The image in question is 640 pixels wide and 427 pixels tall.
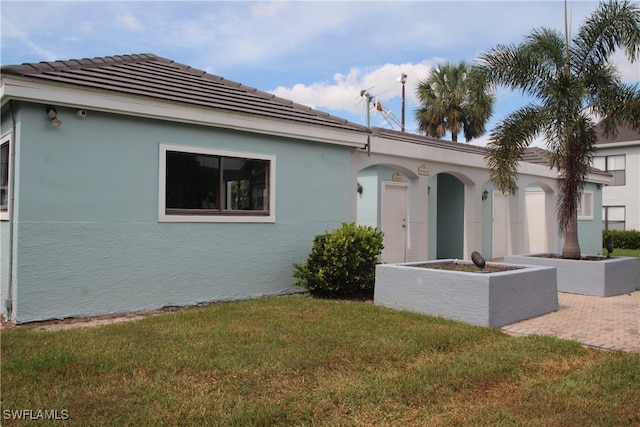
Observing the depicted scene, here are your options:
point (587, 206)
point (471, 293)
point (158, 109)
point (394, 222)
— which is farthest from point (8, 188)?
point (587, 206)

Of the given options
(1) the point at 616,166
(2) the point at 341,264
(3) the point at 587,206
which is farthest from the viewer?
(1) the point at 616,166

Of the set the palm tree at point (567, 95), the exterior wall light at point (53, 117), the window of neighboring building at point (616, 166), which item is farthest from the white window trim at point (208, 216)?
the window of neighboring building at point (616, 166)

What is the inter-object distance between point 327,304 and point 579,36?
25.3ft

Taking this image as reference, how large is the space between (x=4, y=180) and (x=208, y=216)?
296 cm

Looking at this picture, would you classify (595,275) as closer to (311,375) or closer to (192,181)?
(311,375)

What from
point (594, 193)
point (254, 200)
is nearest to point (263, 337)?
point (254, 200)

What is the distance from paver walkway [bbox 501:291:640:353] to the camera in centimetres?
599

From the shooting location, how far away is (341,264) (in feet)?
27.7

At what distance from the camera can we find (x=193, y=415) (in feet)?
11.8

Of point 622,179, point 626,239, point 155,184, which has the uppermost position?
point 622,179

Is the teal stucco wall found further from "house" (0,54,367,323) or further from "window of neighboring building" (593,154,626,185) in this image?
"window of neighboring building" (593,154,626,185)

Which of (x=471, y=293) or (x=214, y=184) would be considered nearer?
(x=471, y=293)

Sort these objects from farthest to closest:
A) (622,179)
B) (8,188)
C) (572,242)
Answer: (622,179) < (572,242) < (8,188)

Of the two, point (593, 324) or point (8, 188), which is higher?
point (8, 188)
